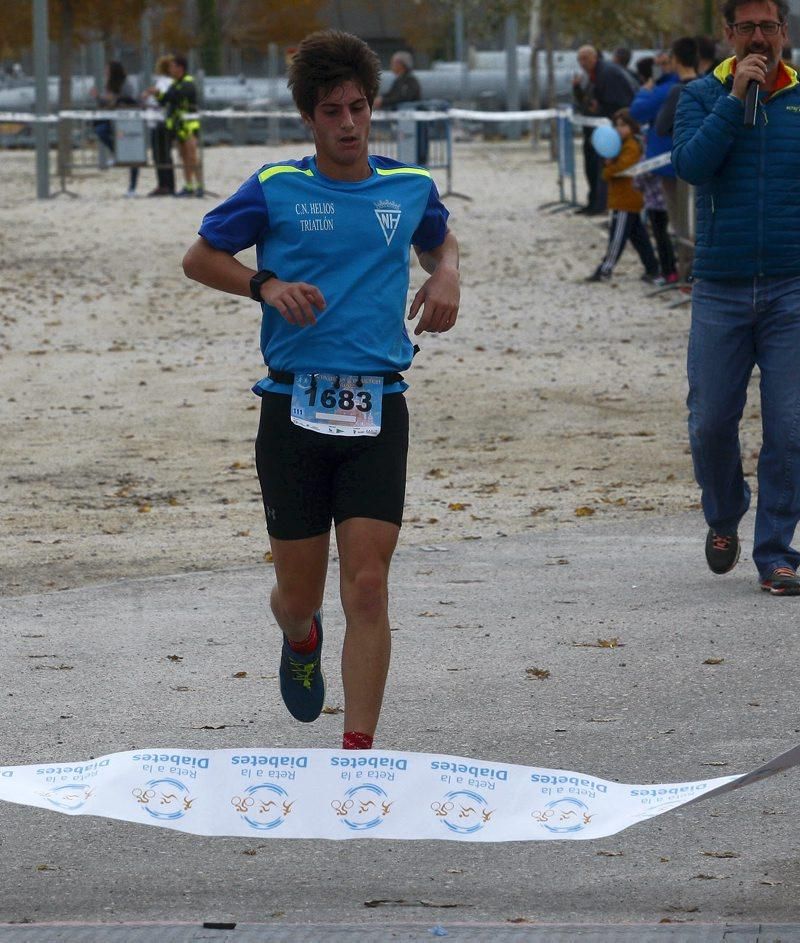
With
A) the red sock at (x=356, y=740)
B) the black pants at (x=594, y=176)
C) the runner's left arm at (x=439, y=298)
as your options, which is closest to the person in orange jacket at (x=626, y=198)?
the black pants at (x=594, y=176)

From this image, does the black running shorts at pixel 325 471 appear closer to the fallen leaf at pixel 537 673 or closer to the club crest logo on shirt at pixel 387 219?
the club crest logo on shirt at pixel 387 219

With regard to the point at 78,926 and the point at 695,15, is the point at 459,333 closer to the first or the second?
the point at 78,926

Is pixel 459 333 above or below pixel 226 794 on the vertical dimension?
below

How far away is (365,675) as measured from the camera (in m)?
4.71

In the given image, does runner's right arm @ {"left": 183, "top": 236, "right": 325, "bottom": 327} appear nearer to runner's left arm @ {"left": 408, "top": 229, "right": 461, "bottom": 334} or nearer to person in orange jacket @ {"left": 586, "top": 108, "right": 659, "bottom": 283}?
runner's left arm @ {"left": 408, "top": 229, "right": 461, "bottom": 334}

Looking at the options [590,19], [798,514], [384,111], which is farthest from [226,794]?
[590,19]

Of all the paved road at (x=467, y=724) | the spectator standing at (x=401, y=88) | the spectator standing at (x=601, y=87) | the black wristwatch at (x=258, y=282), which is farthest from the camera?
the spectator standing at (x=401, y=88)

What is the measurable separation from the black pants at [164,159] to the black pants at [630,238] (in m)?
12.8

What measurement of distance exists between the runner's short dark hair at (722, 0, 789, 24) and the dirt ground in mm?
2613

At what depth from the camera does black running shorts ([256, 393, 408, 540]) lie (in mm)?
4727

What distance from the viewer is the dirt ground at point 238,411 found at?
8.54 meters

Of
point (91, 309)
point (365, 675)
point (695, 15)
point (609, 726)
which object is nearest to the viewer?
point (365, 675)

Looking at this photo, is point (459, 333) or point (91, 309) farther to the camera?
point (91, 309)

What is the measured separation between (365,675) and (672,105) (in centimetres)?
1057
